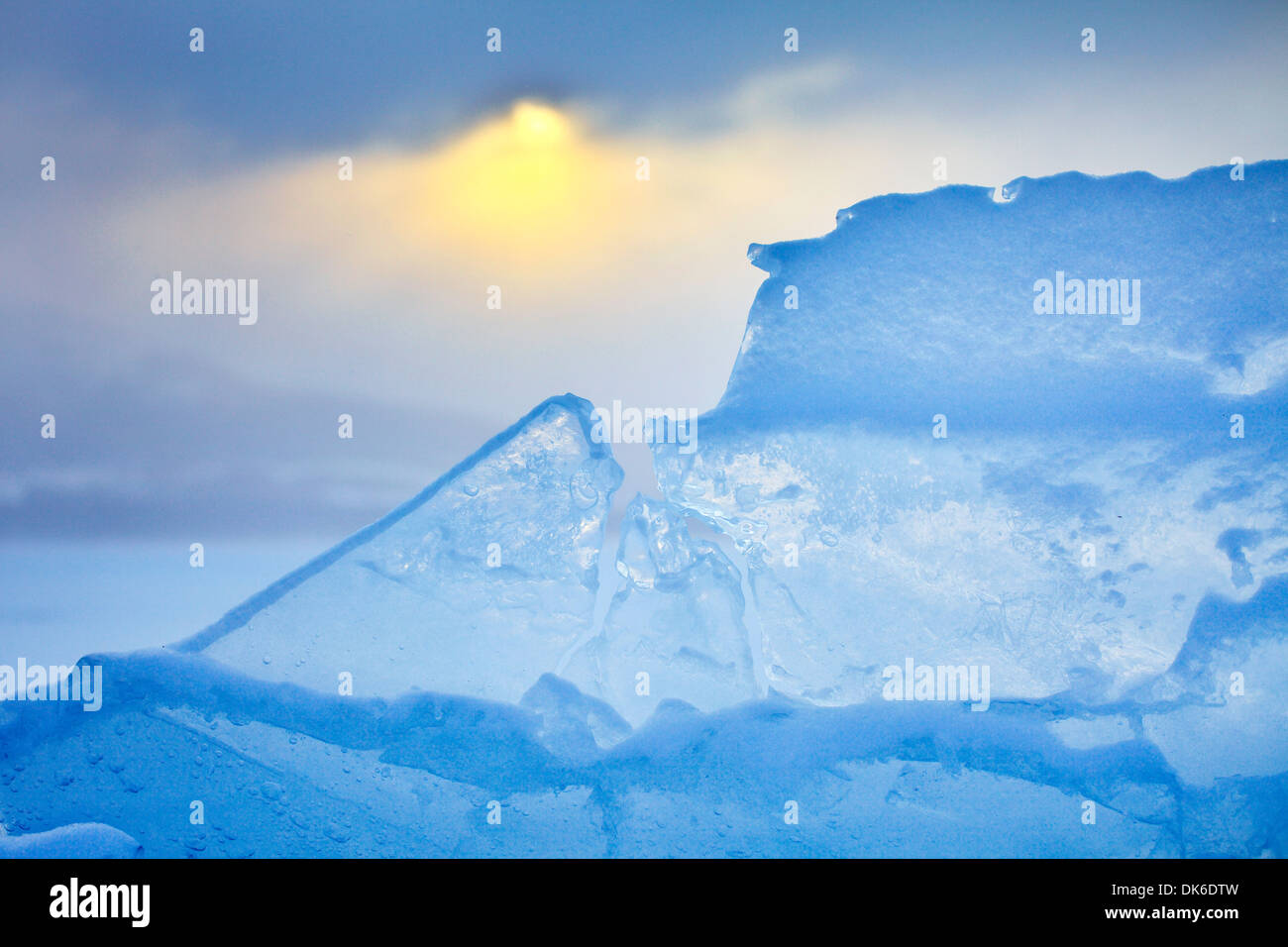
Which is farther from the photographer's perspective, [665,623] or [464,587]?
[665,623]

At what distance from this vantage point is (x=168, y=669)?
4.05 m

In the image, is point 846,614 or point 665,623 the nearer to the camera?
point 846,614

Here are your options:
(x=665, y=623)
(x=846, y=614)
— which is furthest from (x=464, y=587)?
(x=846, y=614)

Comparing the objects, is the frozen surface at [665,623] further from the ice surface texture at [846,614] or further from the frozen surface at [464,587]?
the frozen surface at [464,587]

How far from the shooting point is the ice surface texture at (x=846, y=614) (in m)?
3.96

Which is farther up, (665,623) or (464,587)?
(464,587)

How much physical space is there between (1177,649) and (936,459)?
140 cm

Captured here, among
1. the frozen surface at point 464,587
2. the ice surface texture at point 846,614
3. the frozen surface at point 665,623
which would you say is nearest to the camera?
the ice surface texture at point 846,614

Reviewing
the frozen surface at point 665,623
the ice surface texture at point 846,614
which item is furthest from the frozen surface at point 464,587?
the frozen surface at point 665,623

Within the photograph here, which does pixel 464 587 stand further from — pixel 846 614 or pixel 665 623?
pixel 846 614

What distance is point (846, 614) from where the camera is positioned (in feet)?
14.9

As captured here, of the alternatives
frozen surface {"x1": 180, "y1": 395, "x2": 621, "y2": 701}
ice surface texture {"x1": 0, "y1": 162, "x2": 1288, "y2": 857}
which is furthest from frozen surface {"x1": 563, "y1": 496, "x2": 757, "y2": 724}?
frozen surface {"x1": 180, "y1": 395, "x2": 621, "y2": 701}
